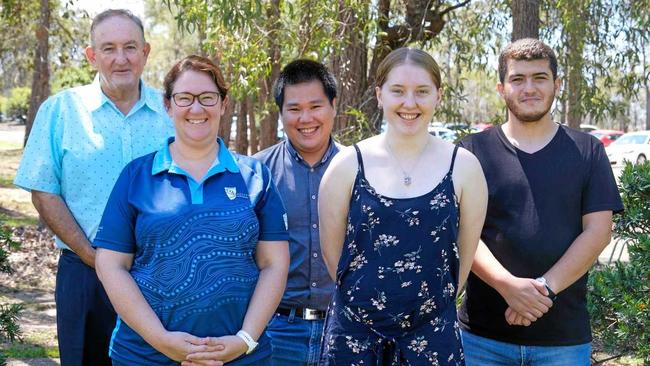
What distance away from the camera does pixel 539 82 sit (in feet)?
12.2

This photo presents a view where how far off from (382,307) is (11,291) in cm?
→ 751

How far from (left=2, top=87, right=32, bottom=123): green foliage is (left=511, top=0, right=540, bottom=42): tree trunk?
52833mm

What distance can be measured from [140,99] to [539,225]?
209 cm

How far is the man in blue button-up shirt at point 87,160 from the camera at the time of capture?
3992 millimetres

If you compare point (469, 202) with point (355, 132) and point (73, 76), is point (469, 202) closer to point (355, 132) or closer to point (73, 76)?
point (355, 132)

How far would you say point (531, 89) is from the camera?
3686mm

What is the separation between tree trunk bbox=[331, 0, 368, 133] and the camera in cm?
715

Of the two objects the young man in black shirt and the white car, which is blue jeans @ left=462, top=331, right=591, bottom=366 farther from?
the white car

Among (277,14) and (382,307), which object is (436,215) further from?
(277,14)

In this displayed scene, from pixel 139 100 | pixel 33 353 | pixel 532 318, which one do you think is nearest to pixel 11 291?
pixel 33 353

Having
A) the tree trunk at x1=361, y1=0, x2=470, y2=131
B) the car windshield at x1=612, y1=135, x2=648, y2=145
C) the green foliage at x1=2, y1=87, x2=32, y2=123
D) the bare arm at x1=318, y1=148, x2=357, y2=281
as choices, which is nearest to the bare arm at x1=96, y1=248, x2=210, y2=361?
the bare arm at x1=318, y1=148, x2=357, y2=281

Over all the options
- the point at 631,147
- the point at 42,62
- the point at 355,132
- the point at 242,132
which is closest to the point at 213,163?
the point at 355,132

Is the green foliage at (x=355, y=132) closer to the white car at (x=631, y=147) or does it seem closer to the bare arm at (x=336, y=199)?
the bare arm at (x=336, y=199)

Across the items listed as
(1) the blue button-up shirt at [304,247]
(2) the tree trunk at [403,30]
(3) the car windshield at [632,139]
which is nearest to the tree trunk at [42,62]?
(2) the tree trunk at [403,30]
